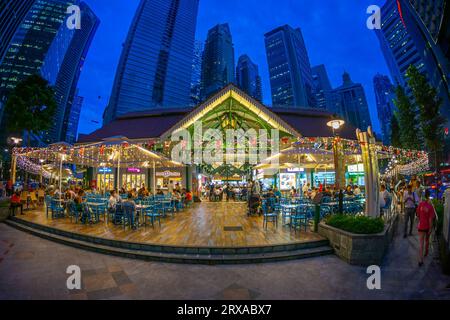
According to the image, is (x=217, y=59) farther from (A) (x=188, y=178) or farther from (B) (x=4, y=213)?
(B) (x=4, y=213)

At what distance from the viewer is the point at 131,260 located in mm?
5266

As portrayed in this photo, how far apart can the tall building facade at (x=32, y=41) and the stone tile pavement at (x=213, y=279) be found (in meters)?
79.7

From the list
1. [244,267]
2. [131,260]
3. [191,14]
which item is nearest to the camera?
[244,267]

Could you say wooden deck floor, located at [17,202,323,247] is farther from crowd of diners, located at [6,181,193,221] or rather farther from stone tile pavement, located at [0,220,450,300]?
crowd of diners, located at [6,181,193,221]

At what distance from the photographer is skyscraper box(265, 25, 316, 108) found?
12481 centimetres

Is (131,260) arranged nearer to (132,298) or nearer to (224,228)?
(132,298)

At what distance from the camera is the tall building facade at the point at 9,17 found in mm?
34594

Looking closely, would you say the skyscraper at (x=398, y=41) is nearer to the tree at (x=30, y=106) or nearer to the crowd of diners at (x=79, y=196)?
the crowd of diners at (x=79, y=196)

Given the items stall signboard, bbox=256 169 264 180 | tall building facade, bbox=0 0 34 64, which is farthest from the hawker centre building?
tall building facade, bbox=0 0 34 64

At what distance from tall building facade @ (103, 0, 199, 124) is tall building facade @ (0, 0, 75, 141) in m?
22.6

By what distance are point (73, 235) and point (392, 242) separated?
10.4m

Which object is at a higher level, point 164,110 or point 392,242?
point 164,110

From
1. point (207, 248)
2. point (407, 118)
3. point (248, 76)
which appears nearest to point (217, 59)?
point (248, 76)
